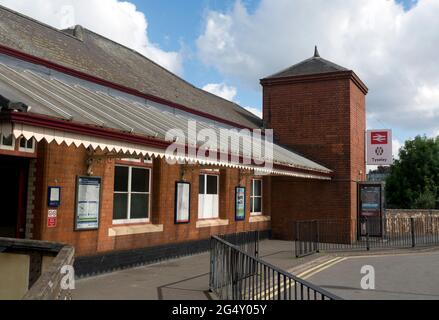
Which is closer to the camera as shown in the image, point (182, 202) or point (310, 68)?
point (182, 202)

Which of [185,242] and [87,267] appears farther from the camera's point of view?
[185,242]

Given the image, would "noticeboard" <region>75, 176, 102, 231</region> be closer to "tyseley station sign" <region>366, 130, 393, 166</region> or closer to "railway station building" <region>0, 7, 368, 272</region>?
"railway station building" <region>0, 7, 368, 272</region>

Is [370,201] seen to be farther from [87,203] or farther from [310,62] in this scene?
[87,203]

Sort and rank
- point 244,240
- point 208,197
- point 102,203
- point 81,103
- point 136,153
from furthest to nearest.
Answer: point 208,197 < point 244,240 < point 102,203 < point 81,103 < point 136,153

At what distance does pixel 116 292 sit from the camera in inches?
304

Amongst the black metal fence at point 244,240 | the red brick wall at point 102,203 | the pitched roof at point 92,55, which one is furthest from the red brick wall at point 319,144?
the black metal fence at point 244,240

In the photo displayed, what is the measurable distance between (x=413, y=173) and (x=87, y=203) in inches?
1470

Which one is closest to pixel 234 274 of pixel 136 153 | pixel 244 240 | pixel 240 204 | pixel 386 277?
pixel 136 153

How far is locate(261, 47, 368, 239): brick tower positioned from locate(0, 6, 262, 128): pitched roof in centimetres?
242

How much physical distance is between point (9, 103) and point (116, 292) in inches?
154

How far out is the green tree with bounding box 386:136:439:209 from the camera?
39281 millimetres

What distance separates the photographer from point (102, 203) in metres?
9.52

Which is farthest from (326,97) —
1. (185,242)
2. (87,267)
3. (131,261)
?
(87,267)
